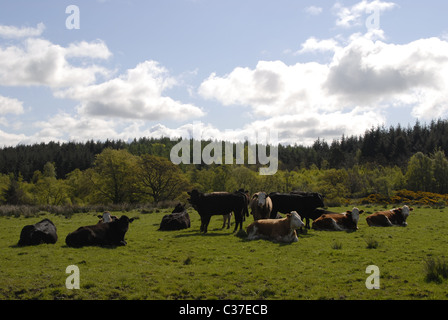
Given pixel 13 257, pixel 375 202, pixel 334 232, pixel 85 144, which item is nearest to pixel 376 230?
pixel 334 232

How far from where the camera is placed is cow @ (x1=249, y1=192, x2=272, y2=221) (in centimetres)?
1788

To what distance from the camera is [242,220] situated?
1917 centimetres

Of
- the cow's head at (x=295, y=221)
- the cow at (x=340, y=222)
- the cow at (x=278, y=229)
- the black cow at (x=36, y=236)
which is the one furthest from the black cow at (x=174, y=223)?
the cow's head at (x=295, y=221)

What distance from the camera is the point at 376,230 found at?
1817cm

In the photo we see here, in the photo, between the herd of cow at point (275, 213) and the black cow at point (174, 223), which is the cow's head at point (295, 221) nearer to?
the herd of cow at point (275, 213)

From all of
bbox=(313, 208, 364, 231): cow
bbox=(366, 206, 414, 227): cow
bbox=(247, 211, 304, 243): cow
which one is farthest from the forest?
bbox=(247, 211, 304, 243): cow

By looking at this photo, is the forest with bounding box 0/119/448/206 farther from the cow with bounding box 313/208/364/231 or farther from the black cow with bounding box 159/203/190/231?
the black cow with bounding box 159/203/190/231

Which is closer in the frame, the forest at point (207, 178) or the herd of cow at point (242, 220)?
the herd of cow at point (242, 220)

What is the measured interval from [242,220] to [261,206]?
69.1 inches

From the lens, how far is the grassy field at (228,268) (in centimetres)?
798

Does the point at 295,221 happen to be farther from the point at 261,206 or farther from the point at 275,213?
the point at 275,213

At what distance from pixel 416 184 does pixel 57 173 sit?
12027 centimetres

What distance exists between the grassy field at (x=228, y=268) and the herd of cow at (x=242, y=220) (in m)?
0.63
